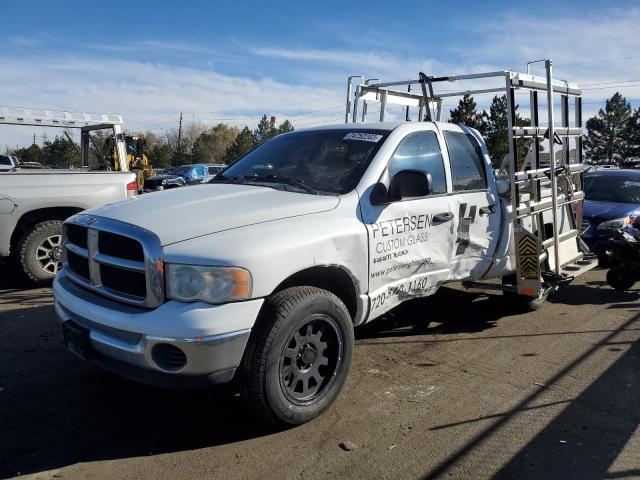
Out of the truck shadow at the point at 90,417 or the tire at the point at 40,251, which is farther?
the tire at the point at 40,251

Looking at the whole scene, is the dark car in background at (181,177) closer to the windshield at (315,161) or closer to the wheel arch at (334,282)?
the windshield at (315,161)

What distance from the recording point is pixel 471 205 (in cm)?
493

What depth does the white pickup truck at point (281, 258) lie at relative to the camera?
10.1 ft

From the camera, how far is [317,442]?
3367 mm

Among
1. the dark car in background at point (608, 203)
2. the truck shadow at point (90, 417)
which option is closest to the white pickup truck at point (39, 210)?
the truck shadow at point (90, 417)

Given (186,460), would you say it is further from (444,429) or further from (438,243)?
(438,243)

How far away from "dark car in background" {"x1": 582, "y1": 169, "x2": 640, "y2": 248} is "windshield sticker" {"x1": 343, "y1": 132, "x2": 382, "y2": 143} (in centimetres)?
495

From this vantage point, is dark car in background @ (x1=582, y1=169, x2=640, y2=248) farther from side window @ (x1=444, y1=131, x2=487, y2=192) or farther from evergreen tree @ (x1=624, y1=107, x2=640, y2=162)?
evergreen tree @ (x1=624, y1=107, x2=640, y2=162)

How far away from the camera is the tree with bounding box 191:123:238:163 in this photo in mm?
69719

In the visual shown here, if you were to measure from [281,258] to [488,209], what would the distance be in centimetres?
261

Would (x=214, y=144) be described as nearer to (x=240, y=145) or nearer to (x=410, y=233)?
(x=240, y=145)

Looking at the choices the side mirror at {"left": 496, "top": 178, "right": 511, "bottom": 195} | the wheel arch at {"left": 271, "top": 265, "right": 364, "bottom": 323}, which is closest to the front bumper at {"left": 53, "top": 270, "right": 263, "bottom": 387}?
the wheel arch at {"left": 271, "top": 265, "right": 364, "bottom": 323}

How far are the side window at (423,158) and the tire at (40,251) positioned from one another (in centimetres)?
462

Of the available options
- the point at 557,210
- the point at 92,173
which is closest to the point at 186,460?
the point at 557,210
